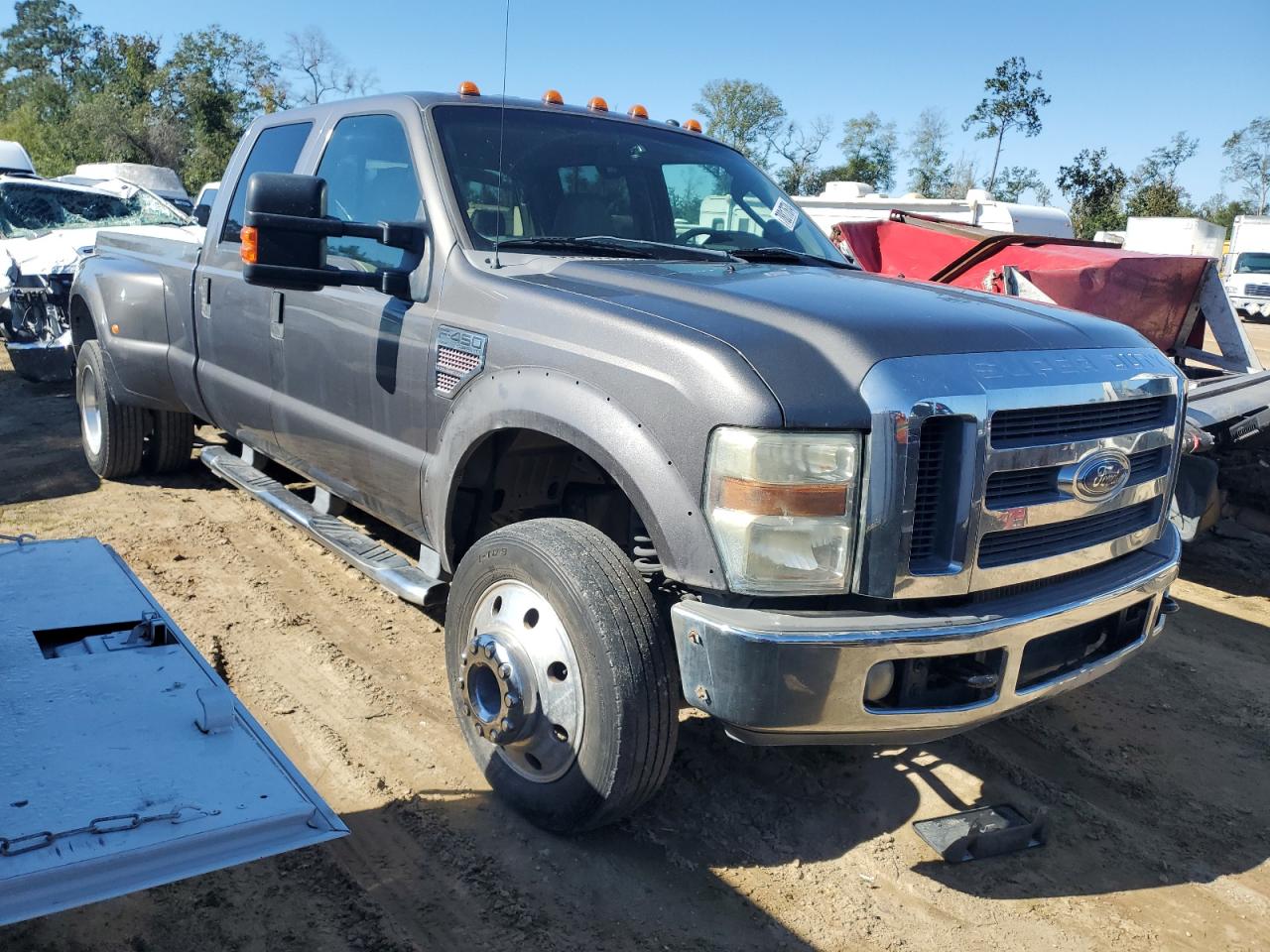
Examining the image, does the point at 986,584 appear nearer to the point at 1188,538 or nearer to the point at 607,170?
the point at 607,170

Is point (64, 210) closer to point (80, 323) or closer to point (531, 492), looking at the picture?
point (80, 323)

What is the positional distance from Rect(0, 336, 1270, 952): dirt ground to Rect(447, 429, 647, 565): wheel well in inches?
27.5

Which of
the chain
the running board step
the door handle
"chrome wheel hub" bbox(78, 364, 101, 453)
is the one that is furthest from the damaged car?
the chain

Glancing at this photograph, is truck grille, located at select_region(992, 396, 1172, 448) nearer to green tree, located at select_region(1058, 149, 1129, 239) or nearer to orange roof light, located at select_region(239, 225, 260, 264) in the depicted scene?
orange roof light, located at select_region(239, 225, 260, 264)

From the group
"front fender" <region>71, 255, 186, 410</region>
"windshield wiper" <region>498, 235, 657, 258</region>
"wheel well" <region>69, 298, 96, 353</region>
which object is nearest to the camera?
"windshield wiper" <region>498, 235, 657, 258</region>

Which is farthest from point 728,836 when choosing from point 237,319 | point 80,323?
point 80,323

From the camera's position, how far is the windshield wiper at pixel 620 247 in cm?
342

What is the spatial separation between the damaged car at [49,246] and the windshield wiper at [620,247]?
18.0 feet

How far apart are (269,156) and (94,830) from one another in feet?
11.5

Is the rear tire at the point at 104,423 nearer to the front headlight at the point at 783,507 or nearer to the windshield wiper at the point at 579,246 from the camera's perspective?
the windshield wiper at the point at 579,246

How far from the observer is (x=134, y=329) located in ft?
17.9

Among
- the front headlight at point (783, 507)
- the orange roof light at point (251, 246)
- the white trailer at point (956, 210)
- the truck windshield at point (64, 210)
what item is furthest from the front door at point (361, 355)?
the white trailer at point (956, 210)

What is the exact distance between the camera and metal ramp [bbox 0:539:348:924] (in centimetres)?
189

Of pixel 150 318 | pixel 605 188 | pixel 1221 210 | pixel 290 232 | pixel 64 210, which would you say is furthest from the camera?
pixel 1221 210
